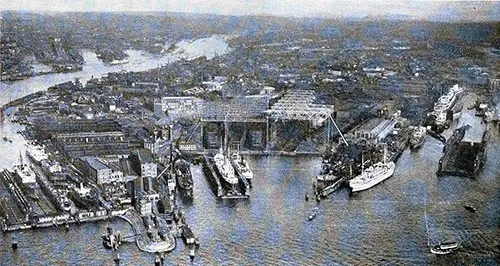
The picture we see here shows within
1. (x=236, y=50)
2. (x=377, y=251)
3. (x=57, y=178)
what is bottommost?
(x=377, y=251)

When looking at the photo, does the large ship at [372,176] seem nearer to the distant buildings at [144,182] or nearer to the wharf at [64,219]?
the distant buildings at [144,182]

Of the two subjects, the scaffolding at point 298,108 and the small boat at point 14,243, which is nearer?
the small boat at point 14,243

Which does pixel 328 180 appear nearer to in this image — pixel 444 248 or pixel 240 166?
pixel 240 166

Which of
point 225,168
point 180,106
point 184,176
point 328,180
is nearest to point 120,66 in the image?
point 180,106

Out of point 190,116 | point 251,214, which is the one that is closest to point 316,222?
point 251,214

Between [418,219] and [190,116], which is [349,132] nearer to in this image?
[418,219]

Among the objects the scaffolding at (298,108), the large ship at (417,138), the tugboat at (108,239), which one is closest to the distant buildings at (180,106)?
the scaffolding at (298,108)
